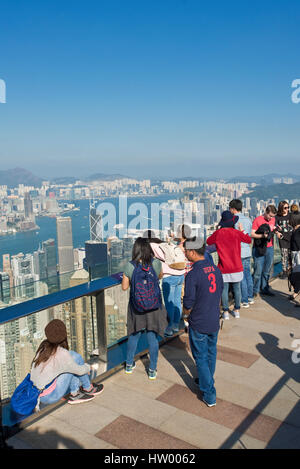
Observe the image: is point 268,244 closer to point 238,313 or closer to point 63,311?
point 238,313

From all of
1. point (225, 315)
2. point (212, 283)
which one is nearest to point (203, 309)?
point (212, 283)

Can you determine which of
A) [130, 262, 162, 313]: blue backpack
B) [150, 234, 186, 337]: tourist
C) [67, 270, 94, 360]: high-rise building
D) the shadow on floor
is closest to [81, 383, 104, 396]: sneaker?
[67, 270, 94, 360]: high-rise building

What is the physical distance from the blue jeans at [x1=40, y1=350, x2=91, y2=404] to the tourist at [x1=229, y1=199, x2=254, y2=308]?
3.37 metres

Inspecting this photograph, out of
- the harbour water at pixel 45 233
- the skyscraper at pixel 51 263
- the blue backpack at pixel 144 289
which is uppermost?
the blue backpack at pixel 144 289

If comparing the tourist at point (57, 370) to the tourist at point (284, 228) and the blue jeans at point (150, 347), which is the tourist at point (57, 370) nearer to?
the blue jeans at point (150, 347)

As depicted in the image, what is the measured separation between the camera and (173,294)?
5.12 m

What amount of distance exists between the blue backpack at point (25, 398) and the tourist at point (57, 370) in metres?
0.07

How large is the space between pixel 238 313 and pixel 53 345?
138 inches

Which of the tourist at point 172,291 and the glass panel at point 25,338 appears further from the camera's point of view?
the tourist at point 172,291

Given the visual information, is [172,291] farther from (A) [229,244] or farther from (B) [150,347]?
(B) [150,347]

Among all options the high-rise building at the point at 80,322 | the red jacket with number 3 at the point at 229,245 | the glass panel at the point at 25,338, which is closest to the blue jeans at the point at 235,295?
the red jacket with number 3 at the point at 229,245

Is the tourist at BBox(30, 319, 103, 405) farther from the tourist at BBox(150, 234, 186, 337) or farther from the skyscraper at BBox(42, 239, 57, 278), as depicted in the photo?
the tourist at BBox(150, 234, 186, 337)

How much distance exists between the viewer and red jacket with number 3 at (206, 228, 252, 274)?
535cm

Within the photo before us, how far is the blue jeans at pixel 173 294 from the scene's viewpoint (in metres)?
5.04
